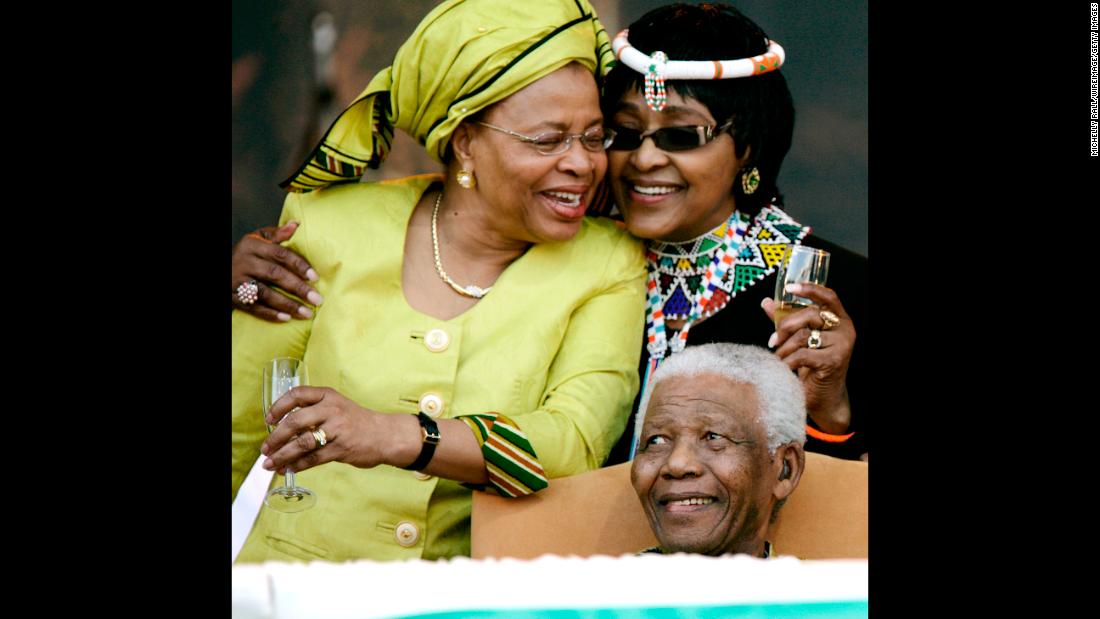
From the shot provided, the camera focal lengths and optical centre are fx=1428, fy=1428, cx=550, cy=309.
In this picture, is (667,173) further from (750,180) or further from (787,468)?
(787,468)

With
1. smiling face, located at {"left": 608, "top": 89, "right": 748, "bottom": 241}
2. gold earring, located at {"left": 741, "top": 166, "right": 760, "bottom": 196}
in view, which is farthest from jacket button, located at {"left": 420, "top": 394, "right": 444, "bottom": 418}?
gold earring, located at {"left": 741, "top": 166, "right": 760, "bottom": 196}

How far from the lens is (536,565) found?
127 inches

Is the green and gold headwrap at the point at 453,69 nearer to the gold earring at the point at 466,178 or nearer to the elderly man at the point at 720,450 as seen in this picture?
the gold earring at the point at 466,178

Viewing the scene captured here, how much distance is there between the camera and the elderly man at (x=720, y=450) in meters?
3.60

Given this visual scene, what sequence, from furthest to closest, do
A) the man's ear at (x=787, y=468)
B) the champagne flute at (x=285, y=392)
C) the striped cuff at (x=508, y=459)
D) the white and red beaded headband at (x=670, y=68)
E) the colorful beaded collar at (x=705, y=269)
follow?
the colorful beaded collar at (x=705, y=269)
the white and red beaded headband at (x=670, y=68)
the striped cuff at (x=508, y=459)
the man's ear at (x=787, y=468)
the champagne flute at (x=285, y=392)

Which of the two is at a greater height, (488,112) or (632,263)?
(488,112)

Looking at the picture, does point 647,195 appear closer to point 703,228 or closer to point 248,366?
point 703,228

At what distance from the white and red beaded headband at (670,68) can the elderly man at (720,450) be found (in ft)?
2.75

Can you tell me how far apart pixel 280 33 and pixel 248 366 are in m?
1.00

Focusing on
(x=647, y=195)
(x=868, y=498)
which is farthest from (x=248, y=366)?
(x=868, y=498)

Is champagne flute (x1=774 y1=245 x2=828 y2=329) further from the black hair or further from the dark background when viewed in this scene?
the dark background

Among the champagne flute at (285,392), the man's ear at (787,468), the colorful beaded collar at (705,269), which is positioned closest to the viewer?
the champagne flute at (285,392)

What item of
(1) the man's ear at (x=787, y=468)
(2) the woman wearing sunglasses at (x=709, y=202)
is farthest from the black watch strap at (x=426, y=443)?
(1) the man's ear at (x=787, y=468)

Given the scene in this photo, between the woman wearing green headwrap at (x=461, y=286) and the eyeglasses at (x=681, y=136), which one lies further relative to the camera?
the eyeglasses at (x=681, y=136)
